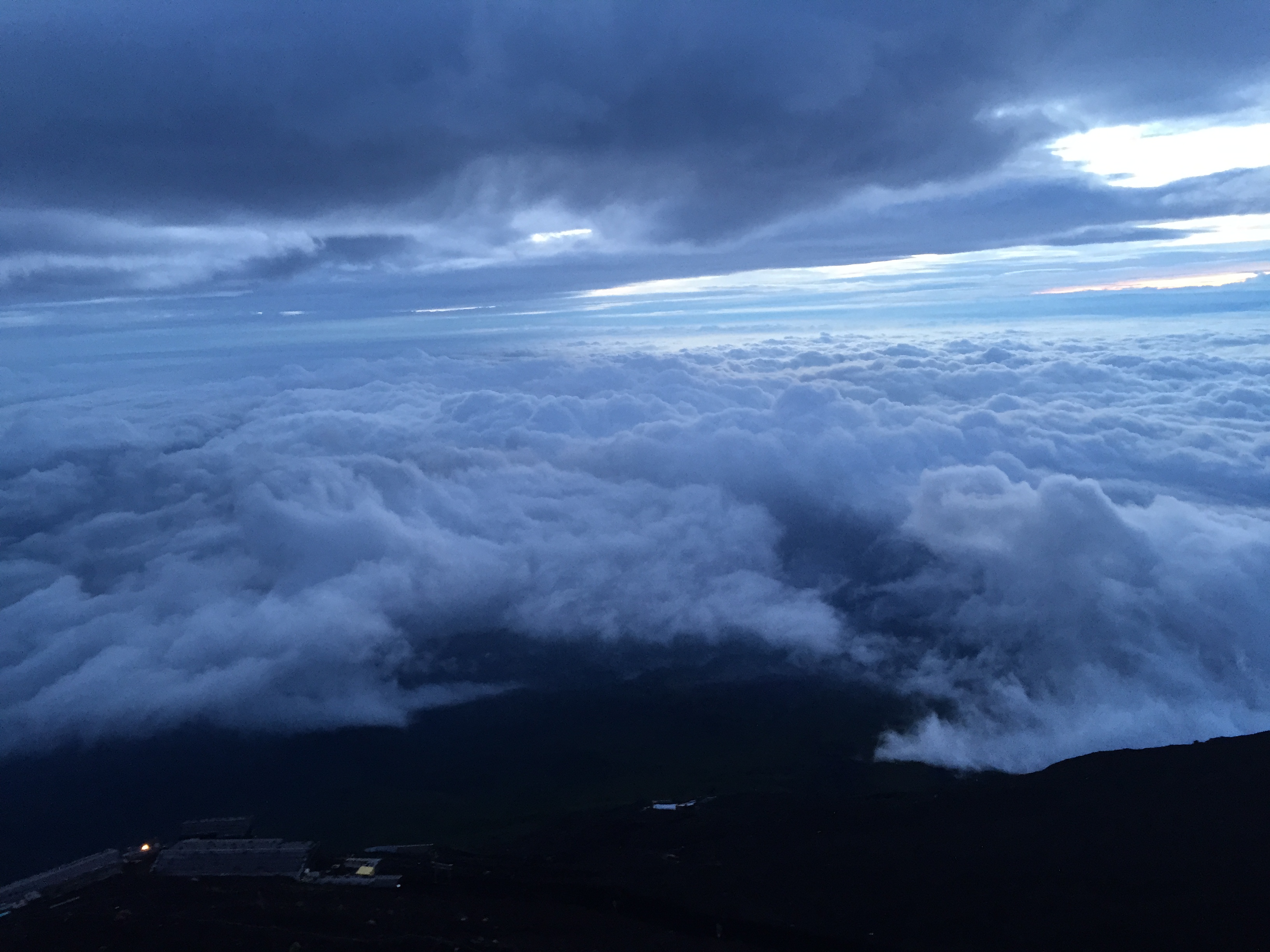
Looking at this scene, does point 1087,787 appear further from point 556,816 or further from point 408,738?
point 408,738

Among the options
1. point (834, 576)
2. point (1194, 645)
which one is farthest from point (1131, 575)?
point (834, 576)

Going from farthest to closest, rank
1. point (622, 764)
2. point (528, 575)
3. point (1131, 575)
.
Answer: point (528, 575) → point (1131, 575) → point (622, 764)

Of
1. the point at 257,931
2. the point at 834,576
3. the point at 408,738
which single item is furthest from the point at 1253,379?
the point at 257,931

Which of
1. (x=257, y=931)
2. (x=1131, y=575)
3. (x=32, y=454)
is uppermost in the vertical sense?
(x=257, y=931)

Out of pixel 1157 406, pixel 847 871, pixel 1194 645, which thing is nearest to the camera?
pixel 847 871

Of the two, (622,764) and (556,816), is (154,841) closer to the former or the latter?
(556,816)

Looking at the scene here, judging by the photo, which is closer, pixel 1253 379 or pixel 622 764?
pixel 622 764

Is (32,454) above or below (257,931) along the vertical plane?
below
